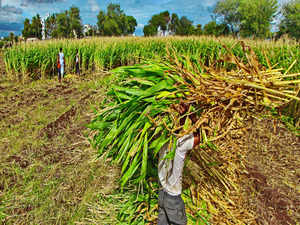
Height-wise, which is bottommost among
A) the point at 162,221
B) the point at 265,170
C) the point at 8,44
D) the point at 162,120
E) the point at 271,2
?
the point at 265,170

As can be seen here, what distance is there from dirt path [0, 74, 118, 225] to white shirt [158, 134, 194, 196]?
94 cm

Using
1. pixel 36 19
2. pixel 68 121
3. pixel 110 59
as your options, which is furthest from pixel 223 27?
pixel 68 121

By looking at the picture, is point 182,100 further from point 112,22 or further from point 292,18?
point 112,22

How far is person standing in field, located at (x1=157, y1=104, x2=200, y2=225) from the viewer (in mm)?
1507

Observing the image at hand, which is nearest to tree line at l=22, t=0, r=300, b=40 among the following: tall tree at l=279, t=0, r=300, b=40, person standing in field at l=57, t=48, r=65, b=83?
tall tree at l=279, t=0, r=300, b=40

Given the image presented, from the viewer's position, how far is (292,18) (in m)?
33.9

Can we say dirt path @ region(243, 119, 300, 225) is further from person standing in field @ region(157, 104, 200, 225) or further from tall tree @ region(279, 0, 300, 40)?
tall tree @ region(279, 0, 300, 40)

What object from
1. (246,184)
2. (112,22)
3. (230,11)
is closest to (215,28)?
(230,11)

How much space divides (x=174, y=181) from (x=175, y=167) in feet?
0.38

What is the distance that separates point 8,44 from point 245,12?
3986cm

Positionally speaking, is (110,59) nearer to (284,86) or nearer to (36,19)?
(284,86)

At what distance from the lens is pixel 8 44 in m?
8.50

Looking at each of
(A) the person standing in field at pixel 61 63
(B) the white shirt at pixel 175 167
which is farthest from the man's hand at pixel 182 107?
(A) the person standing in field at pixel 61 63

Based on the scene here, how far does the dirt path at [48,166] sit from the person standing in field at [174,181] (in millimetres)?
940
